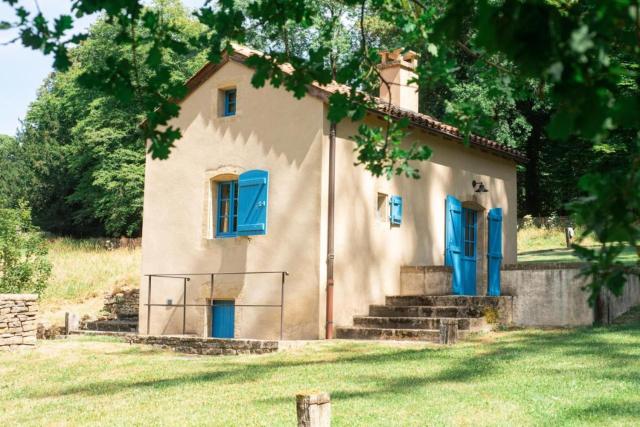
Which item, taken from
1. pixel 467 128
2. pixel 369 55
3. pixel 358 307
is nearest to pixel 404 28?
pixel 369 55

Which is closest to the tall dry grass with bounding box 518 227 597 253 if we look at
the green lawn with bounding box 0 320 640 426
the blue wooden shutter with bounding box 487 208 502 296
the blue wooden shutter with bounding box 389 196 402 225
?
the blue wooden shutter with bounding box 487 208 502 296

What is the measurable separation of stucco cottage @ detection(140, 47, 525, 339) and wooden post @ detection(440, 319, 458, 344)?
2405 millimetres

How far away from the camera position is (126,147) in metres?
34.7

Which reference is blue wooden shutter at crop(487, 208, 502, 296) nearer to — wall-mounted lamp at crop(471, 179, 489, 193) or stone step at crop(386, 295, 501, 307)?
wall-mounted lamp at crop(471, 179, 489, 193)

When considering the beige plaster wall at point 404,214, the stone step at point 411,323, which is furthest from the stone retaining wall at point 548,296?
the beige plaster wall at point 404,214

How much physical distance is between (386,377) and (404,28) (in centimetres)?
487

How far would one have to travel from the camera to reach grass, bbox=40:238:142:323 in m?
22.5

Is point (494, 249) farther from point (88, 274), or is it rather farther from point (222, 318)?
point (88, 274)

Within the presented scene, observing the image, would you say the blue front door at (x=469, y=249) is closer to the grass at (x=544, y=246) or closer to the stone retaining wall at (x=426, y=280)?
the stone retaining wall at (x=426, y=280)

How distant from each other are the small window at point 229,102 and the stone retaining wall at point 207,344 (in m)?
4.50

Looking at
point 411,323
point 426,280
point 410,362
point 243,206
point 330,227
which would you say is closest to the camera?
point 410,362

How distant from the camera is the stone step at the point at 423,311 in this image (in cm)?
1382

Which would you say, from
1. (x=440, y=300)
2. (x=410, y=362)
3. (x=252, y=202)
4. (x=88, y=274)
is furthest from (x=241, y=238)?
(x=88, y=274)

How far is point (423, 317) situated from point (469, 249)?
4.26m
